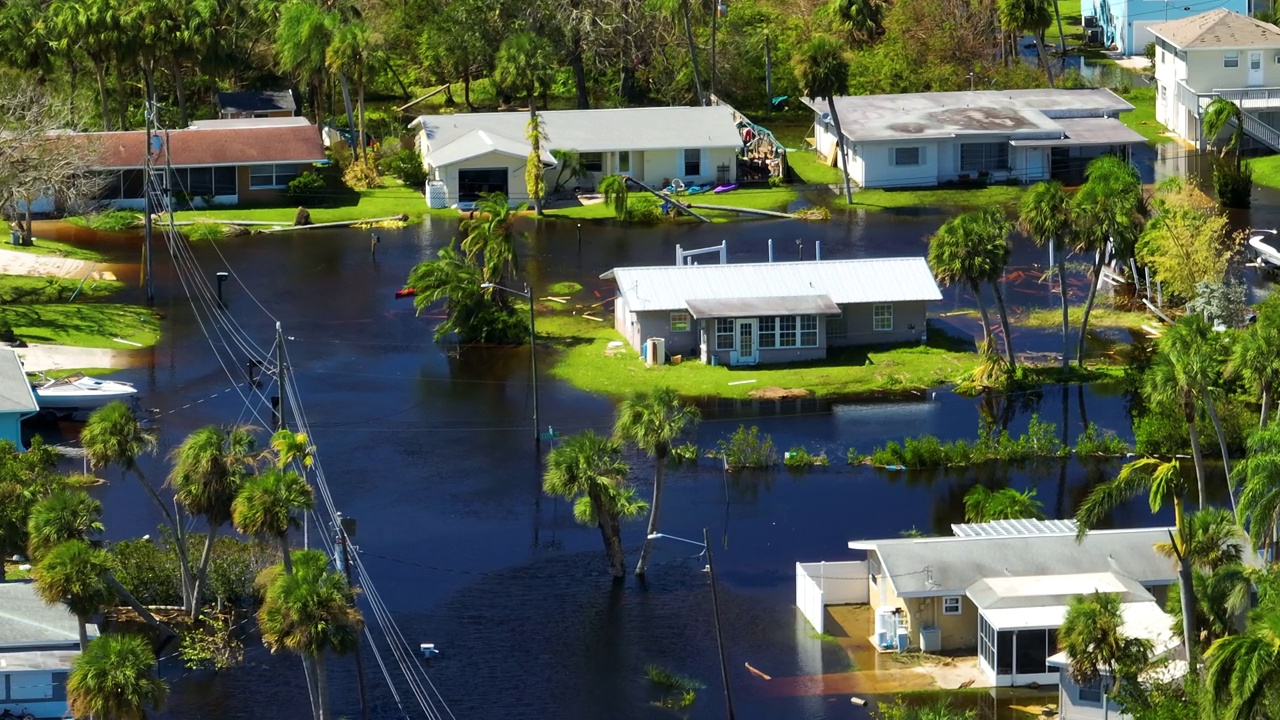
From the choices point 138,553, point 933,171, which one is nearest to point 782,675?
A: point 138,553

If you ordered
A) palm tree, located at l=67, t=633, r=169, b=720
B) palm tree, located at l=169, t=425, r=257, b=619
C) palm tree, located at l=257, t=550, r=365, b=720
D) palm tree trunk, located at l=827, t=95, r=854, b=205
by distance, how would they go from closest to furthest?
palm tree, located at l=67, t=633, r=169, b=720 < palm tree, located at l=257, t=550, r=365, b=720 < palm tree, located at l=169, t=425, r=257, b=619 < palm tree trunk, located at l=827, t=95, r=854, b=205

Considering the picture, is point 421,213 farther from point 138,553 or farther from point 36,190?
point 138,553

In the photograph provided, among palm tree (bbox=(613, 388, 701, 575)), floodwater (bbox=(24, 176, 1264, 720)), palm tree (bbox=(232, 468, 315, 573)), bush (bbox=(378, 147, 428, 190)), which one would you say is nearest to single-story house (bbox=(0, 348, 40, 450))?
floodwater (bbox=(24, 176, 1264, 720))

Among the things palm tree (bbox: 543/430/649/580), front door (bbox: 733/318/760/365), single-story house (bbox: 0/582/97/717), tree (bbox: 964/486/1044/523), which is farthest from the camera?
front door (bbox: 733/318/760/365)

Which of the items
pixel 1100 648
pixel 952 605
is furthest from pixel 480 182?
pixel 1100 648

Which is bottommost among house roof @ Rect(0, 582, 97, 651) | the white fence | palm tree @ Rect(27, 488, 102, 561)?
the white fence

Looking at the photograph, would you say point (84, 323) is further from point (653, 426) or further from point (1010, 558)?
point (1010, 558)

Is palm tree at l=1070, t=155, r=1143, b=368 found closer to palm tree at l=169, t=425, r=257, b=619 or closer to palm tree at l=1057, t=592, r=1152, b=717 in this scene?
palm tree at l=1057, t=592, r=1152, b=717
